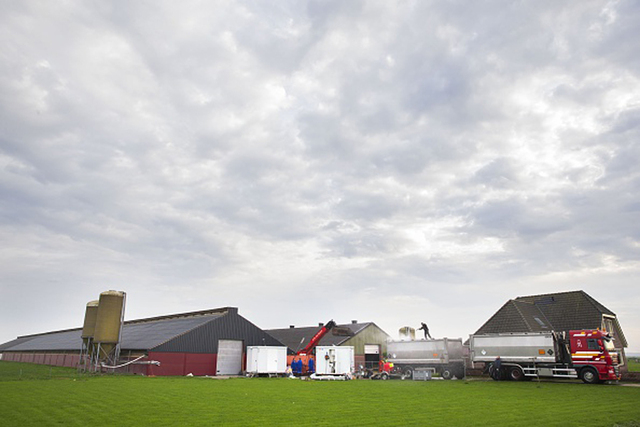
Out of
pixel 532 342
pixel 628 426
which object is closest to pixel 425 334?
pixel 532 342

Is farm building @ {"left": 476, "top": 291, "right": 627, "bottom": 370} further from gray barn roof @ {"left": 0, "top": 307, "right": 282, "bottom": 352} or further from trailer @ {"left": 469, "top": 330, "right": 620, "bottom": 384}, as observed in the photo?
gray barn roof @ {"left": 0, "top": 307, "right": 282, "bottom": 352}

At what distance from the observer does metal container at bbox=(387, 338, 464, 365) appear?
41.9m

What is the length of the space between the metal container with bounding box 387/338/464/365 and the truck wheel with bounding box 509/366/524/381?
527cm

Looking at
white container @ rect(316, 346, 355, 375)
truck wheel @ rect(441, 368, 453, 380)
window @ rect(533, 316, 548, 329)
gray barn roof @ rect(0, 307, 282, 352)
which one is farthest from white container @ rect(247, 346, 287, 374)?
window @ rect(533, 316, 548, 329)

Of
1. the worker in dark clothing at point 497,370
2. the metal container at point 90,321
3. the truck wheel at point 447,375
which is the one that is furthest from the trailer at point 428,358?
the metal container at point 90,321

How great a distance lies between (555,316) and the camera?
5044 centimetres

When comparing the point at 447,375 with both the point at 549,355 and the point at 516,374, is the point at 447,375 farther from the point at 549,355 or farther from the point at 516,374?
the point at 549,355

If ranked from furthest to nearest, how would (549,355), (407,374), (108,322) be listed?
(407,374) < (108,322) < (549,355)

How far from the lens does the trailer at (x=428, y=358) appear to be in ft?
136

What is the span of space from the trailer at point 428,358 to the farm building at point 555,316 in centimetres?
955

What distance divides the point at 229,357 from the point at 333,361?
11.8m

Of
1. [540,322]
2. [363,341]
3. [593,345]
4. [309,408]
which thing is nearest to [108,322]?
[309,408]

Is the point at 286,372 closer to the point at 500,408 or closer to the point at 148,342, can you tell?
the point at 148,342

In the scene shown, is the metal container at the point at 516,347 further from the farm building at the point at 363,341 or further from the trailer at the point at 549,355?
the farm building at the point at 363,341
